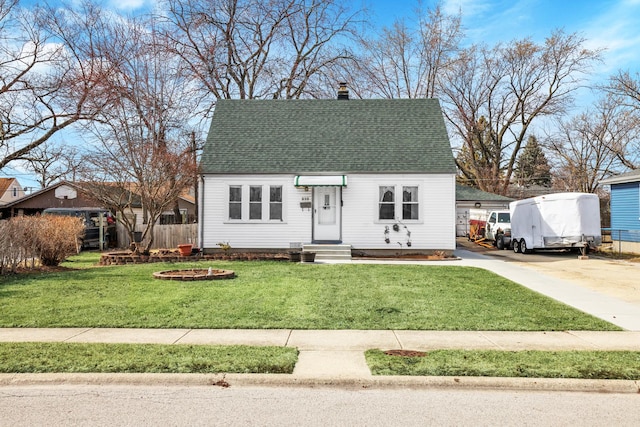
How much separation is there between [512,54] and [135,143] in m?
35.5

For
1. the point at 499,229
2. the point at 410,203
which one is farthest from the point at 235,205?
the point at 499,229

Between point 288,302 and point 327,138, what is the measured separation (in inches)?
487

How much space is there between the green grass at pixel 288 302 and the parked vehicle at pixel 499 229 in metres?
13.6

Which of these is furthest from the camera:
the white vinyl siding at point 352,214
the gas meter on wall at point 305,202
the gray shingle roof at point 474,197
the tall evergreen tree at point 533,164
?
the tall evergreen tree at point 533,164

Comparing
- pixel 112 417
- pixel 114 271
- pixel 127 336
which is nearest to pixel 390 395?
pixel 112 417

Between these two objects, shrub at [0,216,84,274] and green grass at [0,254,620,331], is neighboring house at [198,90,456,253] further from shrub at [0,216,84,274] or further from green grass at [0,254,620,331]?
green grass at [0,254,620,331]

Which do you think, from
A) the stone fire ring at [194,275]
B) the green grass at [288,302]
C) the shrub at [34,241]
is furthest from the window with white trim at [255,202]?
the stone fire ring at [194,275]

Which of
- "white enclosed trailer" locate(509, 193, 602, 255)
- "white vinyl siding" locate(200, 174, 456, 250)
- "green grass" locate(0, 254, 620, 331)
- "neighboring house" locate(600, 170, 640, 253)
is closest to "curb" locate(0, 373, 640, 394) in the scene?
"green grass" locate(0, 254, 620, 331)

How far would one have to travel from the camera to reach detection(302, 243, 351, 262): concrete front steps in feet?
61.8

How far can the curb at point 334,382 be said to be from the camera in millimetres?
5473

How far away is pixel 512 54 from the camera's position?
43875 millimetres

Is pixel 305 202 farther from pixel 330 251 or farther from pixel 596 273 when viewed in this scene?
pixel 596 273

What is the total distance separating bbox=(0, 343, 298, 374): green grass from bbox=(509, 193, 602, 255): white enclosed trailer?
18297 mm

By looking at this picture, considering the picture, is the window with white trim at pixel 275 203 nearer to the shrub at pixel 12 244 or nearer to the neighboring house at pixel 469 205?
the shrub at pixel 12 244
